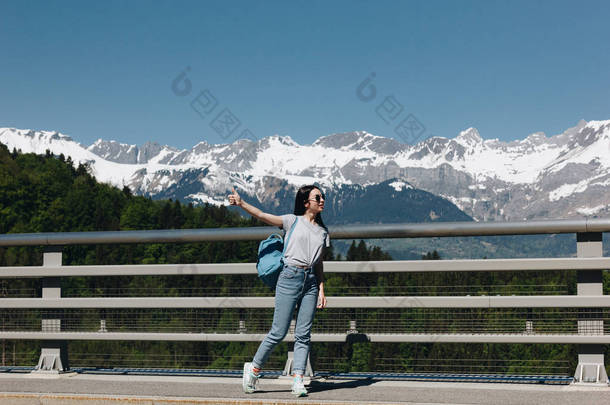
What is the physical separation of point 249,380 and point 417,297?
1530 mm

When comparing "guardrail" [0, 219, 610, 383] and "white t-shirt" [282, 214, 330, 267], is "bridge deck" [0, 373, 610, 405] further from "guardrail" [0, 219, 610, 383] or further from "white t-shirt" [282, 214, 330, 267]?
"white t-shirt" [282, 214, 330, 267]

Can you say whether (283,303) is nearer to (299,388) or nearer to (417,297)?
(299,388)

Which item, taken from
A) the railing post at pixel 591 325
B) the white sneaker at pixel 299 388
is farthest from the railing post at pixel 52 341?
the railing post at pixel 591 325

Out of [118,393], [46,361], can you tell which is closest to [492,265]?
[118,393]

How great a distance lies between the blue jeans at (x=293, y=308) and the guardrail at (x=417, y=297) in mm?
330

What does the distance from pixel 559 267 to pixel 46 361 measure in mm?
4858

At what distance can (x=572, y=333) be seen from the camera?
6258 mm

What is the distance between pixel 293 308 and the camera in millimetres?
6023

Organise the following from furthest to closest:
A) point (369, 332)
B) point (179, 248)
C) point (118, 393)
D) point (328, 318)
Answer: point (179, 248), point (328, 318), point (369, 332), point (118, 393)

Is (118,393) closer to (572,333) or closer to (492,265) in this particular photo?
(492,265)

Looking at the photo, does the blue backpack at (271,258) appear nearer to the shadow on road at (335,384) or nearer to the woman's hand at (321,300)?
the woman's hand at (321,300)

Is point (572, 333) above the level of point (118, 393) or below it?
above

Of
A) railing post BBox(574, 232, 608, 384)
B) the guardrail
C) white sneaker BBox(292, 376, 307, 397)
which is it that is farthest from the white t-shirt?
railing post BBox(574, 232, 608, 384)

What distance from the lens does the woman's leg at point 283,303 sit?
5953 mm
